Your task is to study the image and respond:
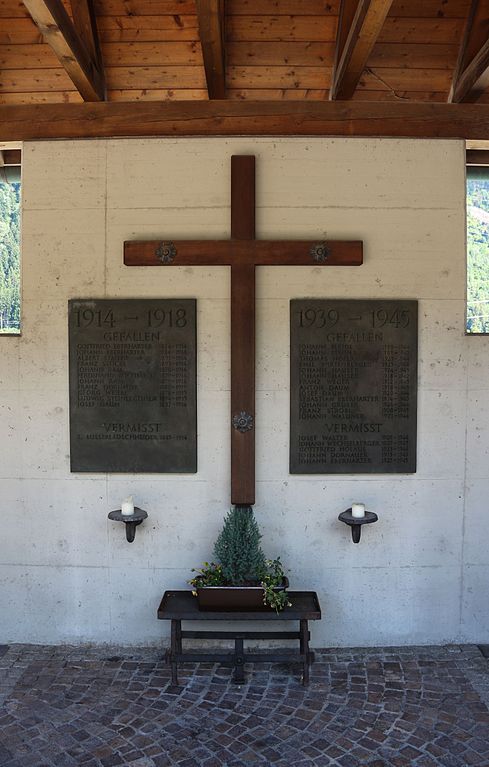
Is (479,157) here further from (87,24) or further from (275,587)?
(275,587)

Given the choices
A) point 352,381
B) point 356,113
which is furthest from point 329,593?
point 356,113

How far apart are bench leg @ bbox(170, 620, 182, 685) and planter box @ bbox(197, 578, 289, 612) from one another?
0.56 feet

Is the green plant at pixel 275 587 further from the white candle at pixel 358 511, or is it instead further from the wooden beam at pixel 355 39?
the wooden beam at pixel 355 39

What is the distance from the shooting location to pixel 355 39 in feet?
9.66

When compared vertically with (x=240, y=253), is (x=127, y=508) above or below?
below

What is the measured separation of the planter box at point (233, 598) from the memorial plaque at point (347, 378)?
0.75 metres

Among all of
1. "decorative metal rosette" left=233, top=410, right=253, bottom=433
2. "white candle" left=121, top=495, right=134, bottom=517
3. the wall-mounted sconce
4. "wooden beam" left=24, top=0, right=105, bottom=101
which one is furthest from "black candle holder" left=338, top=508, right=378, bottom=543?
"wooden beam" left=24, top=0, right=105, bottom=101

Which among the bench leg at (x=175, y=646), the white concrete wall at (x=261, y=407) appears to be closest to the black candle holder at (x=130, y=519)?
the white concrete wall at (x=261, y=407)

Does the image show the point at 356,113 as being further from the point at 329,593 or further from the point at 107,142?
the point at 329,593

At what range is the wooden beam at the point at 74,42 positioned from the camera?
9.08 feet

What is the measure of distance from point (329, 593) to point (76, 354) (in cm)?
209

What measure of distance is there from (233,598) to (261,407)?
1.08 metres

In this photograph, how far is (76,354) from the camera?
11.4 feet

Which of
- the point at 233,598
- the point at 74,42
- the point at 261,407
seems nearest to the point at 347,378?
the point at 261,407
